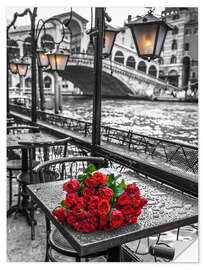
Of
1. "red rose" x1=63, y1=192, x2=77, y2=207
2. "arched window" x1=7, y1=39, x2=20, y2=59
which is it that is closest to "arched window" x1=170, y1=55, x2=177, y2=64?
"arched window" x1=7, y1=39, x2=20, y2=59

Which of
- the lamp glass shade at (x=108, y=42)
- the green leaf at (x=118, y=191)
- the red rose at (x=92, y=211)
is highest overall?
the lamp glass shade at (x=108, y=42)

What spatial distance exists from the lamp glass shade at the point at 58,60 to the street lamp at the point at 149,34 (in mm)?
2048

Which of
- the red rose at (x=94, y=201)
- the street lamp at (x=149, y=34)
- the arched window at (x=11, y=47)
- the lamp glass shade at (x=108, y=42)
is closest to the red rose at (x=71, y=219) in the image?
the red rose at (x=94, y=201)

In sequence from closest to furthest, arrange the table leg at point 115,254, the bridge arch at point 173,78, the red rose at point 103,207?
the red rose at point 103,207, the table leg at point 115,254, the bridge arch at point 173,78

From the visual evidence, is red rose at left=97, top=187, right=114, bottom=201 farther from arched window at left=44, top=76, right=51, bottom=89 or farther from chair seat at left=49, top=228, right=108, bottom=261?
arched window at left=44, top=76, right=51, bottom=89

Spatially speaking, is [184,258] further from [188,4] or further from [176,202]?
[188,4]

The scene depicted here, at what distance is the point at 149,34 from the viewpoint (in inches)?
85.7

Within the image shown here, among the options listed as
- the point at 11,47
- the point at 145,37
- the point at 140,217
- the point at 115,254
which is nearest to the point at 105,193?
the point at 140,217

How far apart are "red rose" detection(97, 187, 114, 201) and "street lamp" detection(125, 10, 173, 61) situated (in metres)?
1.38

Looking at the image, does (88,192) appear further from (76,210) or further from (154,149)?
(154,149)

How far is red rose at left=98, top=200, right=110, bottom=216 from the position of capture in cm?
122

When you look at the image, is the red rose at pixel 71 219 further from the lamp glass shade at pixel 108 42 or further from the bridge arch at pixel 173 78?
the bridge arch at pixel 173 78

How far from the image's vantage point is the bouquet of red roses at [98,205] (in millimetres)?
1239
